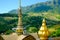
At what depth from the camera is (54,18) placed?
209 feet

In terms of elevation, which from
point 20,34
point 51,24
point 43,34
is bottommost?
point 51,24

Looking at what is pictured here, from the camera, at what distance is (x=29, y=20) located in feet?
201

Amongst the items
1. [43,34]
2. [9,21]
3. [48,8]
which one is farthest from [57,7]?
[43,34]

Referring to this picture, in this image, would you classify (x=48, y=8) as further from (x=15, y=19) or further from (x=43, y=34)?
(x=43, y=34)

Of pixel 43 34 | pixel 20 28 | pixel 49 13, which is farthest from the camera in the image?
Result: pixel 49 13

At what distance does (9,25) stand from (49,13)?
16.0m

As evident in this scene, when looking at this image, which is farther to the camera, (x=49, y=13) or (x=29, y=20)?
(x=49, y=13)

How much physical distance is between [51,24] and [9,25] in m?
11.3

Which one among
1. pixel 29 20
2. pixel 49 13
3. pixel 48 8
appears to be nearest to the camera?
pixel 29 20

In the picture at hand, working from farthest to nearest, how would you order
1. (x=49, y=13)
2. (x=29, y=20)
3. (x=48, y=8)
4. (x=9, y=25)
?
(x=48, y=8) < (x=49, y=13) < (x=29, y=20) < (x=9, y=25)

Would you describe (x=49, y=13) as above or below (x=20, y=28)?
below

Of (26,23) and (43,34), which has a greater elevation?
(43,34)

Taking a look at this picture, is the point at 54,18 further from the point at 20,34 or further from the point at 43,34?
→ the point at 43,34

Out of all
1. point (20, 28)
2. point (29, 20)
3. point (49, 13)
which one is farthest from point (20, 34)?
point (49, 13)
